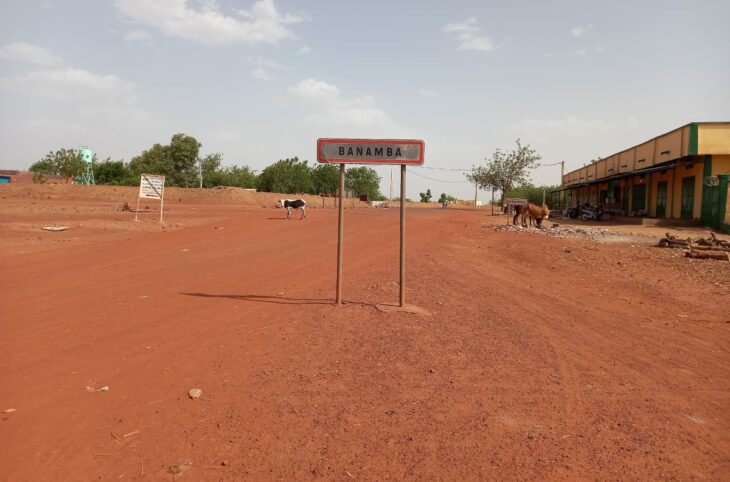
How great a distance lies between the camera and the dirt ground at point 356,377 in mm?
2830

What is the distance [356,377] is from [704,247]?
13900mm

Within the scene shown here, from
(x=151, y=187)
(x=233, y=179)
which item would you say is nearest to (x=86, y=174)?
(x=233, y=179)

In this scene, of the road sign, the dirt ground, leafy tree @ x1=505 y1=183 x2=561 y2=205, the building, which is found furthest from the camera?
leafy tree @ x1=505 y1=183 x2=561 y2=205

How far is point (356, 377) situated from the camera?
13.2 feet

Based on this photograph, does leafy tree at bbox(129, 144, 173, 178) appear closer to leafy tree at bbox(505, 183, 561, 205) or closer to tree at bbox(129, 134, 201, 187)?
tree at bbox(129, 134, 201, 187)

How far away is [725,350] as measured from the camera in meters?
5.19

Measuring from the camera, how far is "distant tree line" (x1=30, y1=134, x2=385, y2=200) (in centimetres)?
6272

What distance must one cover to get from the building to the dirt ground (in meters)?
15.0

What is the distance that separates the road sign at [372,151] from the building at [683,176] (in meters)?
20.2

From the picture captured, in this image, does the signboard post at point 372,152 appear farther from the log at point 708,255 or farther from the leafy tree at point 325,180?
the leafy tree at point 325,180

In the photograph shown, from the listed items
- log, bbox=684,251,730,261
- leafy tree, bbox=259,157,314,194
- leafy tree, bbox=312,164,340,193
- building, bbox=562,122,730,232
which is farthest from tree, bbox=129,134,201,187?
log, bbox=684,251,730,261

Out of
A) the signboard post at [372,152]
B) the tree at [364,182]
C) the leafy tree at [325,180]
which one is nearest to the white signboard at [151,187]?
the signboard post at [372,152]

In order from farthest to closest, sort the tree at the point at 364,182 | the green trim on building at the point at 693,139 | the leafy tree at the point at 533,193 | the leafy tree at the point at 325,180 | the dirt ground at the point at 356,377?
1. the tree at the point at 364,182
2. the leafy tree at the point at 325,180
3. the leafy tree at the point at 533,193
4. the green trim on building at the point at 693,139
5. the dirt ground at the point at 356,377

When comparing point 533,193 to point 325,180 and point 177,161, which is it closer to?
point 325,180
